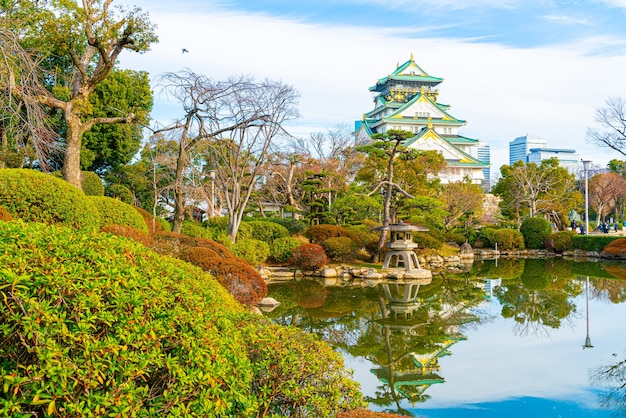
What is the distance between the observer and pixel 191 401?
99.4 inches

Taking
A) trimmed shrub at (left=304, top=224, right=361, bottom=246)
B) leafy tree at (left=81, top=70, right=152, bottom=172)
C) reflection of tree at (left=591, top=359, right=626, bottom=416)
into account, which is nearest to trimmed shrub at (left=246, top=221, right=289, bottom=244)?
trimmed shrub at (left=304, top=224, right=361, bottom=246)

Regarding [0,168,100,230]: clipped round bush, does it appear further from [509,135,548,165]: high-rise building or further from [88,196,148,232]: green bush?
[509,135,548,165]: high-rise building

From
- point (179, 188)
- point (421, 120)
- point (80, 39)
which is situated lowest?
point (179, 188)

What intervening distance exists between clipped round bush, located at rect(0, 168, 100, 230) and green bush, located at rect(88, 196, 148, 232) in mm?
1266

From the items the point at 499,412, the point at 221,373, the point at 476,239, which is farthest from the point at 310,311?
the point at 476,239

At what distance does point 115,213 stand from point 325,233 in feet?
31.4

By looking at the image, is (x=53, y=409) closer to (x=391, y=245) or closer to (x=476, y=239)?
(x=391, y=245)

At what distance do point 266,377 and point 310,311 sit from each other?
7615mm

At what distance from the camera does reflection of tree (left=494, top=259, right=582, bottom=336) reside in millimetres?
10112

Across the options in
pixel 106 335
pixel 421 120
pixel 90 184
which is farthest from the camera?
pixel 421 120

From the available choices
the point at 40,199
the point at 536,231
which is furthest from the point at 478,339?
the point at 536,231

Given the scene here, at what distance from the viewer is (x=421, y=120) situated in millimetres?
43594

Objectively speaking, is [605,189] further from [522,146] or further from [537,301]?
[522,146]

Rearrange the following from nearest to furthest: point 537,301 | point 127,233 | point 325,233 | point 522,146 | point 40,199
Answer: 1. point 40,199
2. point 127,233
3. point 537,301
4. point 325,233
5. point 522,146
